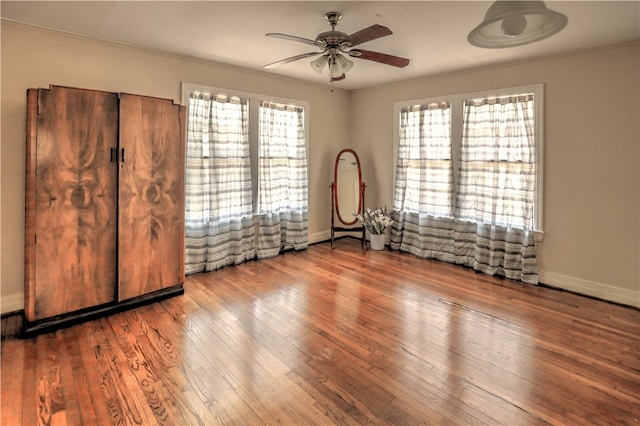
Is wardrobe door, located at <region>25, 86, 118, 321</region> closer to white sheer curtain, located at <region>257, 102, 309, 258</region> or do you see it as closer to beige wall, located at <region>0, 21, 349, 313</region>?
beige wall, located at <region>0, 21, 349, 313</region>

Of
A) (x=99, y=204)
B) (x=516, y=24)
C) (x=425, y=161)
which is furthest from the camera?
(x=425, y=161)

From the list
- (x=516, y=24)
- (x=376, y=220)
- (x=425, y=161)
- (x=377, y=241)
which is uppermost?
(x=516, y=24)

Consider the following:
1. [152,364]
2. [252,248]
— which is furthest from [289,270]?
[152,364]

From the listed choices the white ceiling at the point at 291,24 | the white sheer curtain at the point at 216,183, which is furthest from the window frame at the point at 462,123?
the white sheer curtain at the point at 216,183

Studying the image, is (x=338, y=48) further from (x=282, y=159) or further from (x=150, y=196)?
(x=282, y=159)

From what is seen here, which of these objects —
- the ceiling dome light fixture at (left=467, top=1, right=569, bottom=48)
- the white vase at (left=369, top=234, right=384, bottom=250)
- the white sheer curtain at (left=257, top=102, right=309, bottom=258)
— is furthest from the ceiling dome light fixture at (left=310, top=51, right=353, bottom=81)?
the white vase at (left=369, top=234, right=384, bottom=250)

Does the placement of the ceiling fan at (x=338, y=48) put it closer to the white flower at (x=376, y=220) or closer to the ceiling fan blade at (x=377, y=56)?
the ceiling fan blade at (x=377, y=56)

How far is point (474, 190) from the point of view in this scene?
4.55 m

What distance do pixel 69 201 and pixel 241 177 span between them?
6.62ft

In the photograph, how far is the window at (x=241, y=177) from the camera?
4223mm

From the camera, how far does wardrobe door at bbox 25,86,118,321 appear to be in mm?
2742

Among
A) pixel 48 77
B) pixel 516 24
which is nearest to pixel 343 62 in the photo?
pixel 516 24

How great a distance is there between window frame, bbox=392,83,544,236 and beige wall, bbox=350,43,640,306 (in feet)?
0.19

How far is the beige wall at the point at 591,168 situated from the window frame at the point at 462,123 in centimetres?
6
